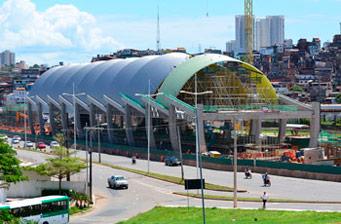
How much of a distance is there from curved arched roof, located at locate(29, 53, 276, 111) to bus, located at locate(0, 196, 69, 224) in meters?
58.1

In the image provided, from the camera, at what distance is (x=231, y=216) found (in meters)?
39.9

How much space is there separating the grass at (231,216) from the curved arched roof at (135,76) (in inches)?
2305

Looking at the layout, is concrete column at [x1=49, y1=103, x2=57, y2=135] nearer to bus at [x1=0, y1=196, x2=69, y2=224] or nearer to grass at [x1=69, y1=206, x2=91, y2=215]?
grass at [x1=69, y1=206, x2=91, y2=215]

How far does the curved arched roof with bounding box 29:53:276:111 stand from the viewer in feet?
340

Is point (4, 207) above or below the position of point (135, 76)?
below

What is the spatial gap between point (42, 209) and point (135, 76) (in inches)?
2797

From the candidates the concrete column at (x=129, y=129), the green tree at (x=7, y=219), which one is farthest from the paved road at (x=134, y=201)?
the concrete column at (x=129, y=129)

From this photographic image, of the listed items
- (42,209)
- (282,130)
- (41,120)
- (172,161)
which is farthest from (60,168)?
(41,120)

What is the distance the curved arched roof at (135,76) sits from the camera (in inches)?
4080

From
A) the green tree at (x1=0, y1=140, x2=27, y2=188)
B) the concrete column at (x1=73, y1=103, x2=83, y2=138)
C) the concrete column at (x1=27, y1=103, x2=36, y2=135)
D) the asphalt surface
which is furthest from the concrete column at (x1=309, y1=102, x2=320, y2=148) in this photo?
the concrete column at (x1=27, y1=103, x2=36, y2=135)

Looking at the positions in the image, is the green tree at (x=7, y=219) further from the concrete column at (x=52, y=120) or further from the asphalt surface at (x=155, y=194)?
the concrete column at (x=52, y=120)

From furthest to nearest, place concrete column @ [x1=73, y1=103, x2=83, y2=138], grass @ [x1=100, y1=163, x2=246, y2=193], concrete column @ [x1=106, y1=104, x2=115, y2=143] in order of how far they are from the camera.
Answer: concrete column @ [x1=73, y1=103, x2=83, y2=138] < concrete column @ [x1=106, y1=104, x2=115, y2=143] < grass @ [x1=100, y1=163, x2=246, y2=193]

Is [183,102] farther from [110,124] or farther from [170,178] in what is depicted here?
[170,178]

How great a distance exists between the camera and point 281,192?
54.5 m
